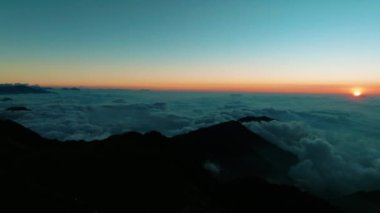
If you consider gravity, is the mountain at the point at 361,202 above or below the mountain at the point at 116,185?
below

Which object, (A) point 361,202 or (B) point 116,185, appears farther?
(A) point 361,202

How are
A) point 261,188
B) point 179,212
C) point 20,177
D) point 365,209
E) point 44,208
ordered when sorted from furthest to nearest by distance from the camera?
point 365,209
point 261,188
point 179,212
point 20,177
point 44,208

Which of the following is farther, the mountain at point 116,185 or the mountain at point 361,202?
the mountain at point 361,202

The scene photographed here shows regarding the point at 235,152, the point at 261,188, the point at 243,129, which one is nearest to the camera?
the point at 261,188

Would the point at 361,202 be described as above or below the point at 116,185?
below

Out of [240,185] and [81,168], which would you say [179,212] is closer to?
[81,168]

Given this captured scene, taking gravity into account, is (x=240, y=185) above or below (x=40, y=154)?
below

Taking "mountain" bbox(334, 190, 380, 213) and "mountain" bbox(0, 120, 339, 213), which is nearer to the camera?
"mountain" bbox(0, 120, 339, 213)

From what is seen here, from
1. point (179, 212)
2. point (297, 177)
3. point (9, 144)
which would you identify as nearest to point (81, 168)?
point (179, 212)

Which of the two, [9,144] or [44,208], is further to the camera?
[9,144]

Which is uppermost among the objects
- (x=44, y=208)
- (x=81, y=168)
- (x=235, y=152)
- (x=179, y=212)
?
(x=44, y=208)

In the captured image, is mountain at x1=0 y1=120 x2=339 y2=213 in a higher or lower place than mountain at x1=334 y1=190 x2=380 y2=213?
higher
